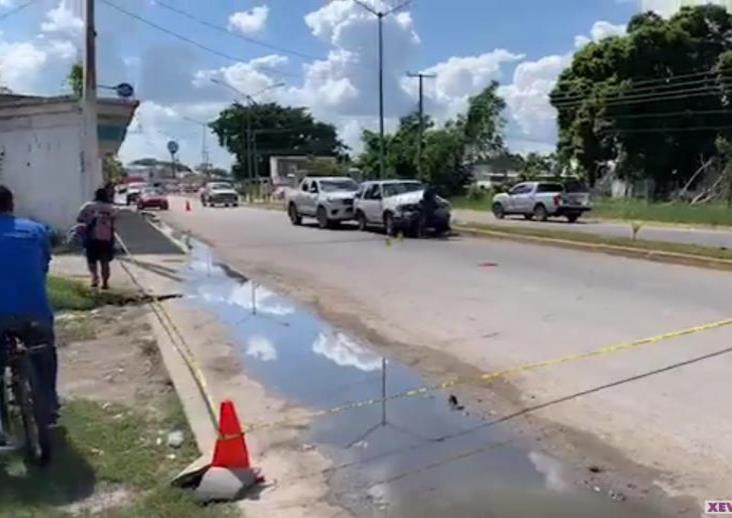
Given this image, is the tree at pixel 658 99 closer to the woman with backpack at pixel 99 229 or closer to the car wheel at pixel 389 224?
the car wheel at pixel 389 224

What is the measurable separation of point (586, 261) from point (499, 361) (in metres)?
10.8

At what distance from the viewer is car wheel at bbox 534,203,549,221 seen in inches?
1656

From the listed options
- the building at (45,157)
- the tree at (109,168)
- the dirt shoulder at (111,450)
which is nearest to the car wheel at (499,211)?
the tree at (109,168)

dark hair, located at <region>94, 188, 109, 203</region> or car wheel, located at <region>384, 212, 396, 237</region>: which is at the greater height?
dark hair, located at <region>94, 188, 109, 203</region>

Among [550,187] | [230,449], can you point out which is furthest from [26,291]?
[550,187]

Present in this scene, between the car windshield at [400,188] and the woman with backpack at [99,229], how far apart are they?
16.6 m

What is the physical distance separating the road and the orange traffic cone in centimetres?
226

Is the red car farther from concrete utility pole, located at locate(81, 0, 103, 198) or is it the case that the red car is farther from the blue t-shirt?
the blue t-shirt

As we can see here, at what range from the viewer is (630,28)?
58125mm

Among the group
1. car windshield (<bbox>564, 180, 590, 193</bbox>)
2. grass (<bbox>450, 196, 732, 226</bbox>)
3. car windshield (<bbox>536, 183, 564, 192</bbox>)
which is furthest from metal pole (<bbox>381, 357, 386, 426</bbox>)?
car windshield (<bbox>536, 183, 564, 192</bbox>)

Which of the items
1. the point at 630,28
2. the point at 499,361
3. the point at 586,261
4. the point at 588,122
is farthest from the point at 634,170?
the point at 499,361

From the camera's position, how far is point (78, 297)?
1441 centimetres

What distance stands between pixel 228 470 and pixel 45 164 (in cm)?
2154

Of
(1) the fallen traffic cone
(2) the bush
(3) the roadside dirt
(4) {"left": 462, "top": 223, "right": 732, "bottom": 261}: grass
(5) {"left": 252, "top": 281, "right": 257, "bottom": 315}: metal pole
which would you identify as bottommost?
(5) {"left": 252, "top": 281, "right": 257, "bottom": 315}: metal pole
